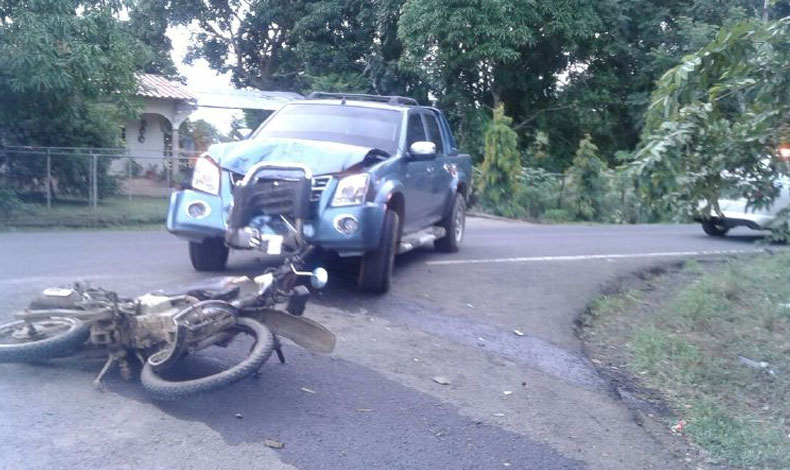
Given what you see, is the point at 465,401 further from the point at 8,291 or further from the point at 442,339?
the point at 8,291

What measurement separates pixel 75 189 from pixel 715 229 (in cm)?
1171

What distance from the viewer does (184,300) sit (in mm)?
6227

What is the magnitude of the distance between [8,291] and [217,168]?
209 cm

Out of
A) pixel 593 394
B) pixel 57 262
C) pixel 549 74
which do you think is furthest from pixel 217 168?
pixel 549 74

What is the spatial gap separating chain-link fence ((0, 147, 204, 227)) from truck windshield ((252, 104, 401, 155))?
637 cm

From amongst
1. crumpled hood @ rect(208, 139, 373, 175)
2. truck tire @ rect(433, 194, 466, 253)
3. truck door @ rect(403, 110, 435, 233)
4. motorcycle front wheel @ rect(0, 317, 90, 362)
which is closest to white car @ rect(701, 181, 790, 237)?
truck tire @ rect(433, 194, 466, 253)

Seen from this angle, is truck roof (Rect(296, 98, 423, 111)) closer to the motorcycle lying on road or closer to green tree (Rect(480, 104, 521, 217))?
the motorcycle lying on road

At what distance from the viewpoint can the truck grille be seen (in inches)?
341

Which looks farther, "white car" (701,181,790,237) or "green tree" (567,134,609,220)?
"green tree" (567,134,609,220)

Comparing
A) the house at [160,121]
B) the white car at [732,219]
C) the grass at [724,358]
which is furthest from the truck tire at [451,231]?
the house at [160,121]

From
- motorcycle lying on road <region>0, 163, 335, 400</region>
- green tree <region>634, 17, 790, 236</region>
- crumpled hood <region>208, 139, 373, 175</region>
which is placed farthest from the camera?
crumpled hood <region>208, 139, 373, 175</region>

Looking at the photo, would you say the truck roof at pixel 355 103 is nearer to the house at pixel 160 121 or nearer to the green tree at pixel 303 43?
the house at pixel 160 121

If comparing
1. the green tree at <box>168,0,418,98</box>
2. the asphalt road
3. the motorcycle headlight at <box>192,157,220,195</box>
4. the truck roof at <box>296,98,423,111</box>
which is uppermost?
the green tree at <box>168,0,418,98</box>

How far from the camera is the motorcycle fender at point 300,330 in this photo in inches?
250
